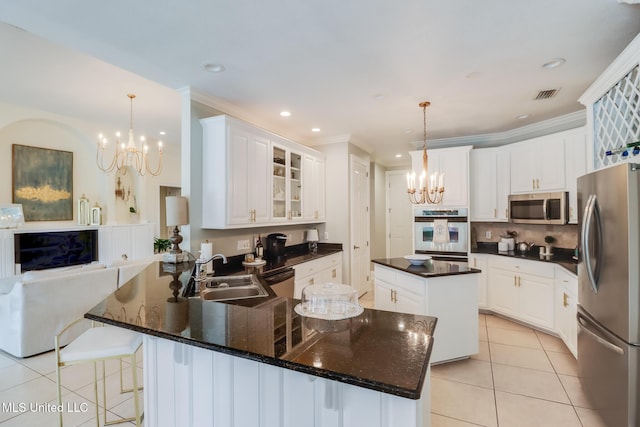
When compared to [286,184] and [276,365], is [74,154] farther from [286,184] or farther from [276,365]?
[276,365]

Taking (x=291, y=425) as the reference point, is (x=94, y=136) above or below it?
above

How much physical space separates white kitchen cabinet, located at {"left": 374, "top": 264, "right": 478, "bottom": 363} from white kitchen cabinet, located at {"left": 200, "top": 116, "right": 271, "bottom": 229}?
74.7 inches

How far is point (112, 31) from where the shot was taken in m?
2.05

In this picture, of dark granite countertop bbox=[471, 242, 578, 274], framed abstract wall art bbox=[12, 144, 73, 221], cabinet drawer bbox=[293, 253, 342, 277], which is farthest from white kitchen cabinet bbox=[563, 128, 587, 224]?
framed abstract wall art bbox=[12, 144, 73, 221]

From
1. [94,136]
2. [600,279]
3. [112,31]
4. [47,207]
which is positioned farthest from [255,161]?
[47,207]

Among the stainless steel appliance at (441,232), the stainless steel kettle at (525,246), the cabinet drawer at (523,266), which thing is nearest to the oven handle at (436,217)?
the stainless steel appliance at (441,232)

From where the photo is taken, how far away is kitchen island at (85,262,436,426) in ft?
3.22

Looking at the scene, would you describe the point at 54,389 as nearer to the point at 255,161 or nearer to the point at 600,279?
the point at 255,161

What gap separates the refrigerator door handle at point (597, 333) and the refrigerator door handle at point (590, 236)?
27 cm

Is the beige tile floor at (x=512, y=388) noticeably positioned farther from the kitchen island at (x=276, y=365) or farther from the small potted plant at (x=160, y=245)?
the small potted plant at (x=160, y=245)

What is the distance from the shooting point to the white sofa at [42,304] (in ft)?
9.52

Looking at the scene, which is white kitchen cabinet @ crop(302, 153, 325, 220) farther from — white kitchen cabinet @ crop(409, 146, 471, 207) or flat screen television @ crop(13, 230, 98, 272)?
flat screen television @ crop(13, 230, 98, 272)

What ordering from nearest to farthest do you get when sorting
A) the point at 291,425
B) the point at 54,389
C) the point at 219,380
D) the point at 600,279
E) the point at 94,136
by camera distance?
the point at 291,425 → the point at 219,380 → the point at 600,279 → the point at 54,389 → the point at 94,136

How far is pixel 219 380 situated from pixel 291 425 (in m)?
0.39
